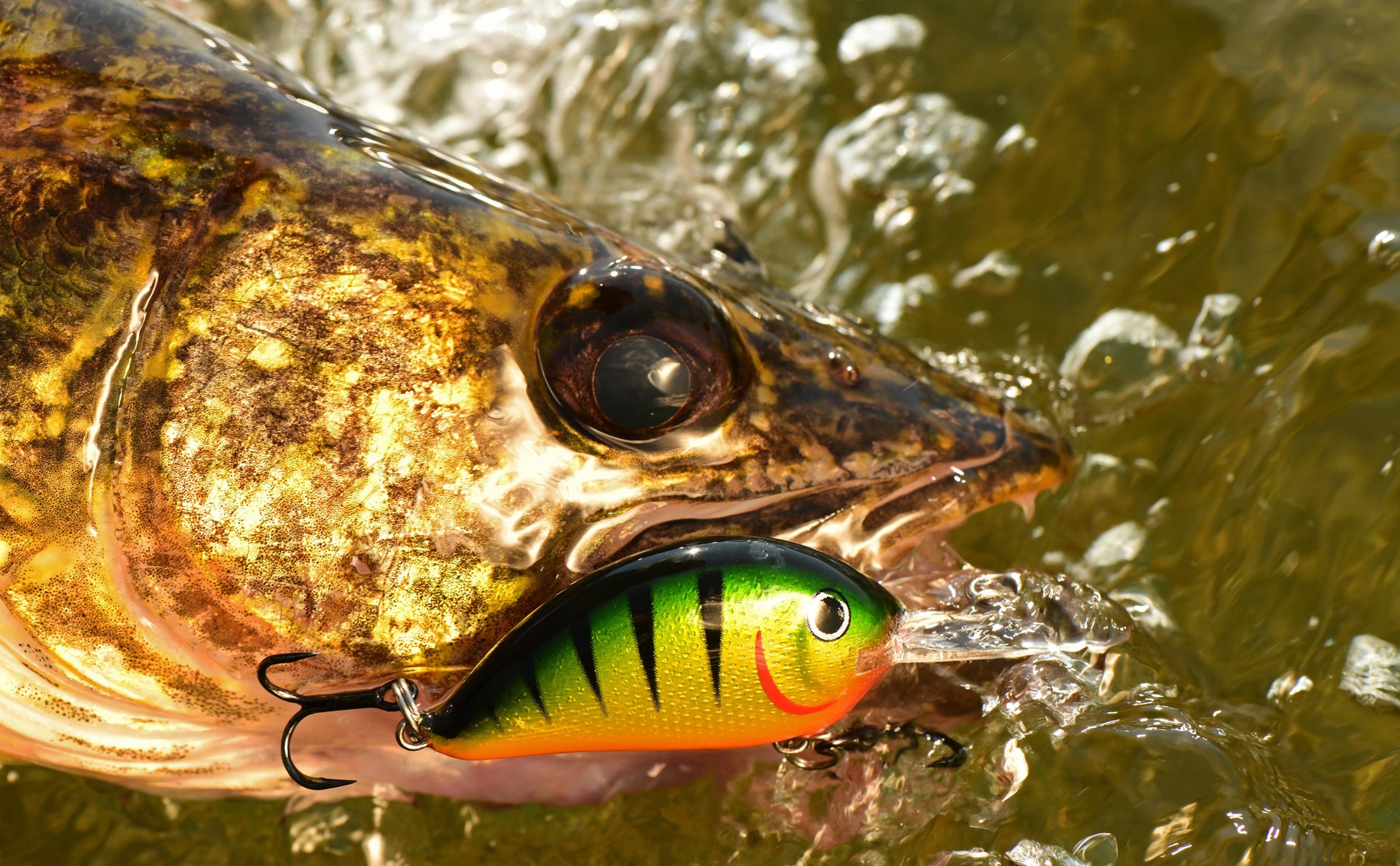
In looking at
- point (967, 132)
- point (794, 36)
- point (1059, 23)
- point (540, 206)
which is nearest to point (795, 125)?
point (794, 36)

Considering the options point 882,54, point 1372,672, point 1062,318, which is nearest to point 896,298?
point 1062,318

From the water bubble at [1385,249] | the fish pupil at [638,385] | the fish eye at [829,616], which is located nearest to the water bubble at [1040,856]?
the fish eye at [829,616]

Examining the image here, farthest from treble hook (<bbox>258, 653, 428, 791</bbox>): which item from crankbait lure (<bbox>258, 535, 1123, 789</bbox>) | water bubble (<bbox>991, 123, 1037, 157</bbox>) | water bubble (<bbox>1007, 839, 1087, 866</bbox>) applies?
water bubble (<bbox>991, 123, 1037, 157</bbox>)

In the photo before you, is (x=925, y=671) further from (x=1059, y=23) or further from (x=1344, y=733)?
(x=1059, y=23)

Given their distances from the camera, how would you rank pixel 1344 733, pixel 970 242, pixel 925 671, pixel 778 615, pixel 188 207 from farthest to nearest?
pixel 970 242 < pixel 1344 733 < pixel 925 671 < pixel 188 207 < pixel 778 615

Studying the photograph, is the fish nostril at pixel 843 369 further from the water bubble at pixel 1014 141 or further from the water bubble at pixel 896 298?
the water bubble at pixel 1014 141

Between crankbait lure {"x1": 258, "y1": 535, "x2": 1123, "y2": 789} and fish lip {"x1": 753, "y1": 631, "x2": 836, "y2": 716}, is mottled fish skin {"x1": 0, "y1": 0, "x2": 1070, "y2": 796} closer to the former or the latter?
crankbait lure {"x1": 258, "y1": 535, "x2": 1123, "y2": 789}
